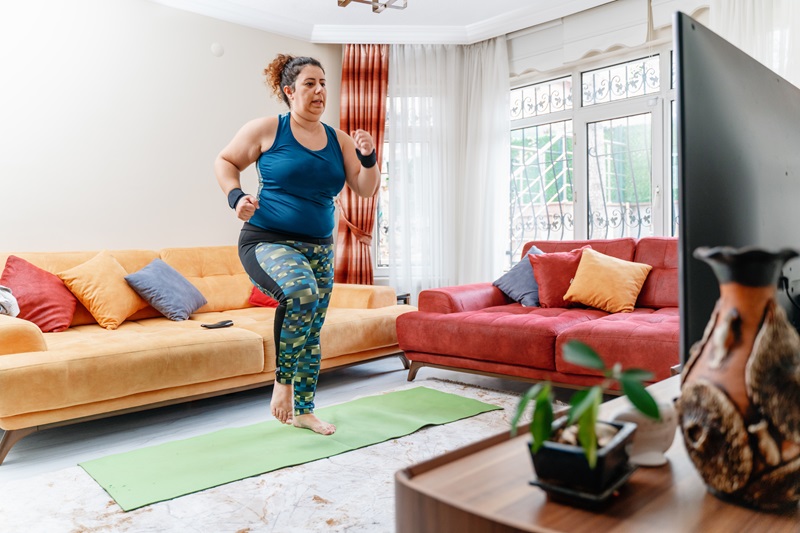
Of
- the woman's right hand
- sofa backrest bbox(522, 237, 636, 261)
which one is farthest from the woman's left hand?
sofa backrest bbox(522, 237, 636, 261)

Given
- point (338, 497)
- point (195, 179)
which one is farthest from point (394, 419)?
point (195, 179)

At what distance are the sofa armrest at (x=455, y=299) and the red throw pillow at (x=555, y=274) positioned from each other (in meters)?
0.34

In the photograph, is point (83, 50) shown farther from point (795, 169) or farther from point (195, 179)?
point (795, 169)

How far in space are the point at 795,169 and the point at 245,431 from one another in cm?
230

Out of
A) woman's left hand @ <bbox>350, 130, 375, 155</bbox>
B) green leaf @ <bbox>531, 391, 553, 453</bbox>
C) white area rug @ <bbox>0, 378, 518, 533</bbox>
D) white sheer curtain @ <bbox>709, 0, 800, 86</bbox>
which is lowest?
white area rug @ <bbox>0, 378, 518, 533</bbox>

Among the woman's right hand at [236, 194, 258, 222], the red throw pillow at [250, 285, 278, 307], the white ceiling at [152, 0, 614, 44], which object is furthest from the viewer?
the white ceiling at [152, 0, 614, 44]

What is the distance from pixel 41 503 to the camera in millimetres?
1982

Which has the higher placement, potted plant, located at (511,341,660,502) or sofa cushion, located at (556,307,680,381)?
potted plant, located at (511,341,660,502)

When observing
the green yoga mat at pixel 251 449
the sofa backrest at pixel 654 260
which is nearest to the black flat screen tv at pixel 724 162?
the green yoga mat at pixel 251 449

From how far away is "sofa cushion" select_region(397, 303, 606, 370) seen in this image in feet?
9.97

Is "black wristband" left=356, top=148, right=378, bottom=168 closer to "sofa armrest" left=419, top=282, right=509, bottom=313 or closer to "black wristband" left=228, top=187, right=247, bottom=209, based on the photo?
"black wristband" left=228, top=187, right=247, bottom=209

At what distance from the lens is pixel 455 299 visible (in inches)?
143

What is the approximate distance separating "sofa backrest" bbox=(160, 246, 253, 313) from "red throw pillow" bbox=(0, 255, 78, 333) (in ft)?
2.55

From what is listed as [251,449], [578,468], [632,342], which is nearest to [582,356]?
[578,468]
